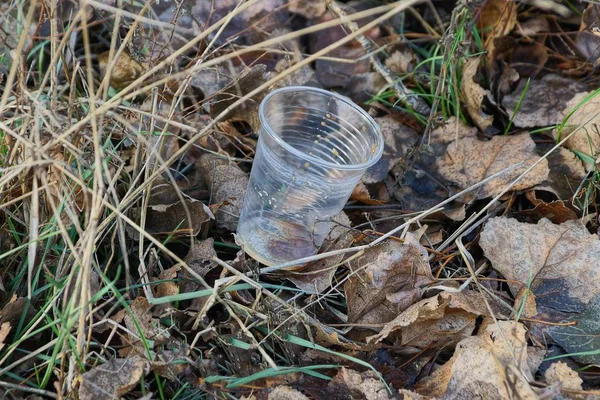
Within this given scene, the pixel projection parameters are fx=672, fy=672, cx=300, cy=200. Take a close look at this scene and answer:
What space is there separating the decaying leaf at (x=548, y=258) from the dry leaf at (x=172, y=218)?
85cm

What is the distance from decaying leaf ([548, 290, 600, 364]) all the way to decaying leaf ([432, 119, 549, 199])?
49 cm

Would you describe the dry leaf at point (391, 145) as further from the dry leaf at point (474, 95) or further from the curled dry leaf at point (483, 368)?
the curled dry leaf at point (483, 368)

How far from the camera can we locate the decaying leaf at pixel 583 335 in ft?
5.78

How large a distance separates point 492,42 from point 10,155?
69.3 inches

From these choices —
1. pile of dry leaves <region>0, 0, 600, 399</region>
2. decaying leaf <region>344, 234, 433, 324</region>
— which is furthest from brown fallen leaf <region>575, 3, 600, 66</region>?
decaying leaf <region>344, 234, 433, 324</region>

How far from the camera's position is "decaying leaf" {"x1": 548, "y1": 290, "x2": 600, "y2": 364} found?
176cm

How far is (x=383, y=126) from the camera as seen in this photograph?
2453mm

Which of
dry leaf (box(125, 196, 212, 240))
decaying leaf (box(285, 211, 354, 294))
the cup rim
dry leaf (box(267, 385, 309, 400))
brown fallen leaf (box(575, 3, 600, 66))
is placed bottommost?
dry leaf (box(267, 385, 309, 400))

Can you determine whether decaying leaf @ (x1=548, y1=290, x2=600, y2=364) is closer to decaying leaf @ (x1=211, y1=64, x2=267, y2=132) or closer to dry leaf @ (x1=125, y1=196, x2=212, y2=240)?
dry leaf @ (x1=125, y1=196, x2=212, y2=240)

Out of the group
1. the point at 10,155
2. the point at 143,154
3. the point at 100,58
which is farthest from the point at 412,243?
the point at 100,58

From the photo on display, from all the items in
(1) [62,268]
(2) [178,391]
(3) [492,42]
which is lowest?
(2) [178,391]

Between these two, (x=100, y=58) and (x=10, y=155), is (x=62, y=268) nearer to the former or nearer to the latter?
(x=10, y=155)

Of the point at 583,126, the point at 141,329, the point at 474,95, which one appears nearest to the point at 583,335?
the point at 583,126

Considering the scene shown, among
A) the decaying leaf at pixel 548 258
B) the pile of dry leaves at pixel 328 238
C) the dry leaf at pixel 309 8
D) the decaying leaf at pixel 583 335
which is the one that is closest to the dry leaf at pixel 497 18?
the pile of dry leaves at pixel 328 238
